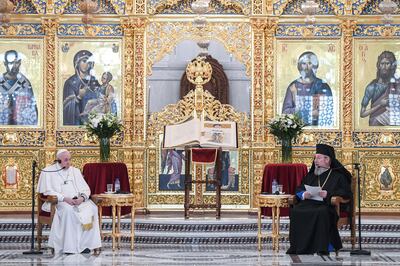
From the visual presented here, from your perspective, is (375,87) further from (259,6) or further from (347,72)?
(259,6)

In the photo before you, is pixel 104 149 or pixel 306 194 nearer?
pixel 306 194

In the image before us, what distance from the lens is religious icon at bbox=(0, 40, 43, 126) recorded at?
1908 centimetres

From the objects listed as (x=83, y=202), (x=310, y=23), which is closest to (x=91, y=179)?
(x=83, y=202)

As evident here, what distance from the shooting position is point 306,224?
13.8 metres

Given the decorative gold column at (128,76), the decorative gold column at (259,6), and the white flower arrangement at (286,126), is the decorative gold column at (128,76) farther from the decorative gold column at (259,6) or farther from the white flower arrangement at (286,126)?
the white flower arrangement at (286,126)

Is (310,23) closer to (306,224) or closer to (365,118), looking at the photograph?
(365,118)

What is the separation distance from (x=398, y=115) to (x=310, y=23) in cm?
280

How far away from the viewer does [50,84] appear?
747 inches

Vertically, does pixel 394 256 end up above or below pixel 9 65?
below

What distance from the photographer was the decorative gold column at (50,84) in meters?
18.9

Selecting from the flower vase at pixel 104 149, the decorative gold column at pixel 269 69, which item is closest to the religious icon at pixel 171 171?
the decorative gold column at pixel 269 69

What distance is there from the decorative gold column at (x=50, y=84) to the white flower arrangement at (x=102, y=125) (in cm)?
158

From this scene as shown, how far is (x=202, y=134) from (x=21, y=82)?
3828 mm

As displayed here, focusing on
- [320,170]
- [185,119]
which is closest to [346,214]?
[320,170]
